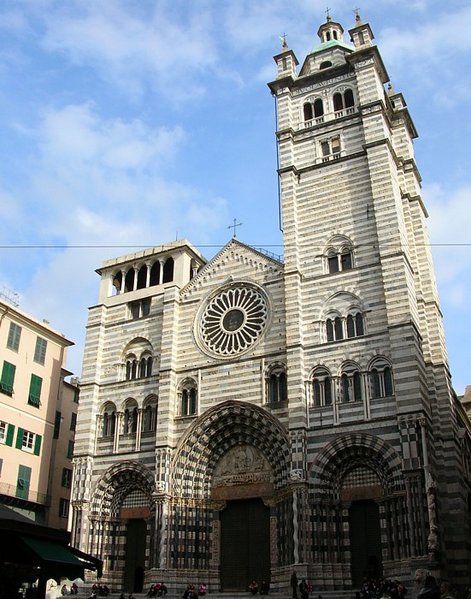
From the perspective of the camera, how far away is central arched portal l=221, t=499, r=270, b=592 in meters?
28.0

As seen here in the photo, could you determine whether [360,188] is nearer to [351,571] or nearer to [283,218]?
[283,218]

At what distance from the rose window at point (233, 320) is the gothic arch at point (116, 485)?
6689 millimetres

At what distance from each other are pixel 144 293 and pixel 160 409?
7.12m

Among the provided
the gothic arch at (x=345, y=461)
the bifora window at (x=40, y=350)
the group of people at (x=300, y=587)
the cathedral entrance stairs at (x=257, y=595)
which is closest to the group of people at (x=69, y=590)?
the cathedral entrance stairs at (x=257, y=595)

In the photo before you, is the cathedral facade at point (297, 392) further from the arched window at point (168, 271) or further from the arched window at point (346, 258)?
the arched window at point (168, 271)

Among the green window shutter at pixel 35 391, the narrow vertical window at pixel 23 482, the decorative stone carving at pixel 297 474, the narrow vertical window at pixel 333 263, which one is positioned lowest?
the decorative stone carving at pixel 297 474

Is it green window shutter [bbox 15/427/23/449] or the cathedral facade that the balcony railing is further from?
the cathedral facade

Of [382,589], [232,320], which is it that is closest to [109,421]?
[232,320]

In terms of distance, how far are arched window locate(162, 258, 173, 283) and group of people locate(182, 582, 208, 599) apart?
50.9 feet

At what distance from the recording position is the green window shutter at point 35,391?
34781 millimetres

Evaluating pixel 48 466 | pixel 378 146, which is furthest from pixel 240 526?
pixel 378 146

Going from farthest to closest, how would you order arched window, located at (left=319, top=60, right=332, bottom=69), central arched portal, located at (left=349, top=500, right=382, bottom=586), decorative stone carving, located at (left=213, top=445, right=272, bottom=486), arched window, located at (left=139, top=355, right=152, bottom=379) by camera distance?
arched window, located at (left=319, top=60, right=332, bottom=69) → arched window, located at (left=139, top=355, right=152, bottom=379) → decorative stone carving, located at (left=213, top=445, right=272, bottom=486) → central arched portal, located at (left=349, top=500, right=382, bottom=586)

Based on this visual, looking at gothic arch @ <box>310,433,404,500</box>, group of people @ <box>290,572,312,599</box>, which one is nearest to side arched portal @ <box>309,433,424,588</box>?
gothic arch @ <box>310,433,404,500</box>

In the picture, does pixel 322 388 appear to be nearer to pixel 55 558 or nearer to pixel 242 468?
pixel 242 468
